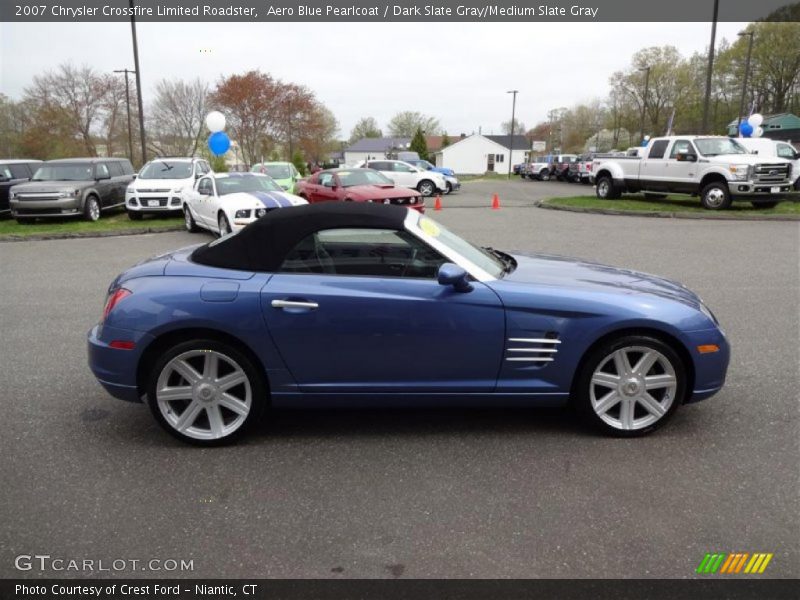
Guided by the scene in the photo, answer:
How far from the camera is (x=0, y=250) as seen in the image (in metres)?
12.6

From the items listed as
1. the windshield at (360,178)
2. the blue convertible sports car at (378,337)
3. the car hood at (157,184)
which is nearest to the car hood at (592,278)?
the blue convertible sports car at (378,337)

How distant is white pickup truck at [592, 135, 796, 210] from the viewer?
16094 millimetres

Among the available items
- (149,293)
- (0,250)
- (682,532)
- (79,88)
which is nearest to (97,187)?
(0,250)

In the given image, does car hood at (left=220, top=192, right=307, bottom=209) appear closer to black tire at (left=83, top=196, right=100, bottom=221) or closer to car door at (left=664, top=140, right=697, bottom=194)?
black tire at (left=83, top=196, right=100, bottom=221)

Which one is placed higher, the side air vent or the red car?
the red car

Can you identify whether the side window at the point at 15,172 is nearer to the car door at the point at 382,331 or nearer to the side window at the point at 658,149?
the car door at the point at 382,331

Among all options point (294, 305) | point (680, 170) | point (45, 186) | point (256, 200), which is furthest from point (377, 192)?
point (294, 305)

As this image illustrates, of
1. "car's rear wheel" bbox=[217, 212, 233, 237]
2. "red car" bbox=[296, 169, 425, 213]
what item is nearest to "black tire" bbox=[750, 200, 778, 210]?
"red car" bbox=[296, 169, 425, 213]

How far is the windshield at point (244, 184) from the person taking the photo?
42.8 ft

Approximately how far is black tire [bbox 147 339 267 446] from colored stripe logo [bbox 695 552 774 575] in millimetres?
2455

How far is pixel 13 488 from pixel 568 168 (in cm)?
4158

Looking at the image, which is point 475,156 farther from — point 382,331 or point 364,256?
point 382,331

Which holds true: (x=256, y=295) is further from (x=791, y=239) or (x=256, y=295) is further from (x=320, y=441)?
(x=791, y=239)

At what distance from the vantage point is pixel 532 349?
142 inches
